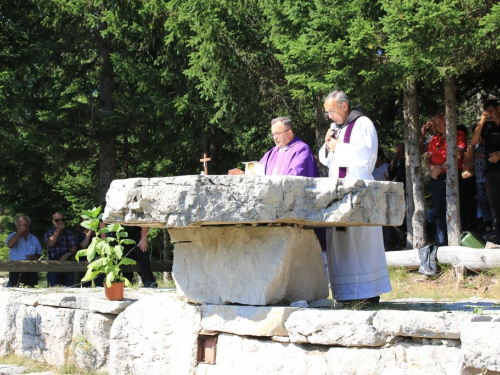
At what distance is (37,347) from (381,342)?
14.0 feet

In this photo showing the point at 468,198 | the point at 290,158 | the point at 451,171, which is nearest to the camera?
the point at 290,158

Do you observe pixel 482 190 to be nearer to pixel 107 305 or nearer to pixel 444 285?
pixel 444 285

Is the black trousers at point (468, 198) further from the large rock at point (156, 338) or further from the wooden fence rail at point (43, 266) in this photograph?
the large rock at point (156, 338)

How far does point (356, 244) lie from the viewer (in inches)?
233

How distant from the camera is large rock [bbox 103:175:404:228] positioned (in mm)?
4805

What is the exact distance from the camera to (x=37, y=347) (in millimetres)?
7406

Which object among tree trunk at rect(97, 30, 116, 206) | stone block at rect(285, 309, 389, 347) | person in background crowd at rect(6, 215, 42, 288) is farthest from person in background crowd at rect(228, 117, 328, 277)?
tree trunk at rect(97, 30, 116, 206)

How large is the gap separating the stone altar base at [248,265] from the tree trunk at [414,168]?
4.90 meters

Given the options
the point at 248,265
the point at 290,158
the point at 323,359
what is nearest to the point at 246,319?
the point at 248,265

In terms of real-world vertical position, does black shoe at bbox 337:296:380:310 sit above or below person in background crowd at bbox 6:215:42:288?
below

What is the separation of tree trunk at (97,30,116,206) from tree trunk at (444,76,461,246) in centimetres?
685

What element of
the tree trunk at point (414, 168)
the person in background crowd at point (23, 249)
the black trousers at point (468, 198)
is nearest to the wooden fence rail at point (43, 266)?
the person in background crowd at point (23, 249)

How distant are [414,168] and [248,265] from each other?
565cm

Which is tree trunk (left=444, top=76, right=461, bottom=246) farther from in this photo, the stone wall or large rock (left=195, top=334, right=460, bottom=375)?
large rock (left=195, top=334, right=460, bottom=375)
